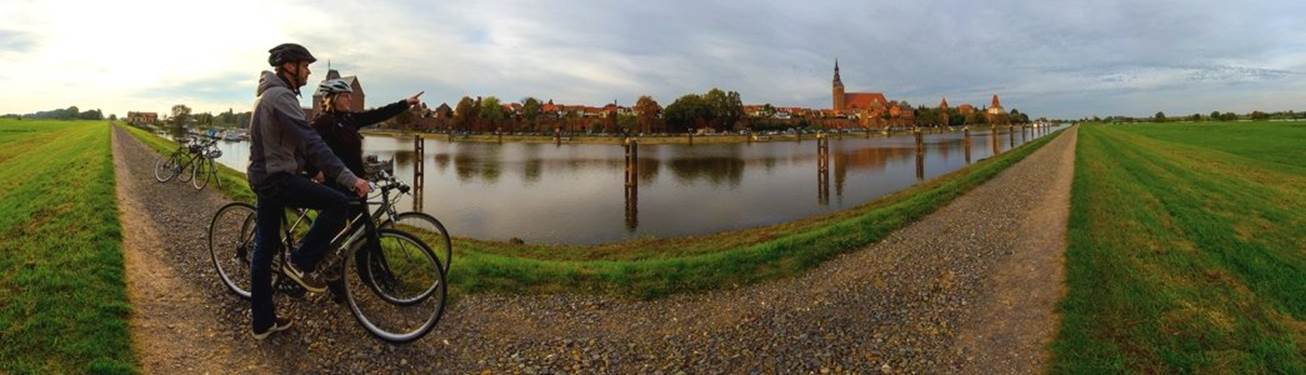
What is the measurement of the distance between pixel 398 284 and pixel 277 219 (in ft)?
4.04

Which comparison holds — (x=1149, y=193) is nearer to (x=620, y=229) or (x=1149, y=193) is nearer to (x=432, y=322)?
(x=620, y=229)

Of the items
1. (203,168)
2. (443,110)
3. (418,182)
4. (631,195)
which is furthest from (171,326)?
(443,110)

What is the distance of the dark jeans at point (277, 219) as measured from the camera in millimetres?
4797

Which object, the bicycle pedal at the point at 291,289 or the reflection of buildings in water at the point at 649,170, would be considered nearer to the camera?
the bicycle pedal at the point at 291,289

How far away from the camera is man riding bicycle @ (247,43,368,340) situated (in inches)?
181

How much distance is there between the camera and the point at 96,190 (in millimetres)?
11266

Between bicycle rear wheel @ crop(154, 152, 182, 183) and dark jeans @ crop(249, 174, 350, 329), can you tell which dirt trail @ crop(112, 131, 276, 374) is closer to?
dark jeans @ crop(249, 174, 350, 329)

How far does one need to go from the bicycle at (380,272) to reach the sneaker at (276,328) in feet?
1.67

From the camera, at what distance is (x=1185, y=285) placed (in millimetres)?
7285

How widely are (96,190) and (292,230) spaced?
928 cm

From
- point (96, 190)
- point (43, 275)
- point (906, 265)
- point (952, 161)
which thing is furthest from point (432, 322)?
point (952, 161)

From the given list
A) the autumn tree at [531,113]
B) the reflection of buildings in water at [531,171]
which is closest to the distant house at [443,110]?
the autumn tree at [531,113]

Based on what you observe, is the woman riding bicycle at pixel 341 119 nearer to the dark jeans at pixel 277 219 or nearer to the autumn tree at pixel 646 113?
the dark jeans at pixel 277 219

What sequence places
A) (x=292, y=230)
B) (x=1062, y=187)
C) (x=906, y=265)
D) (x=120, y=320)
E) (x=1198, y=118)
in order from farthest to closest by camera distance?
(x=1198, y=118) → (x=1062, y=187) → (x=906, y=265) → (x=292, y=230) → (x=120, y=320)
